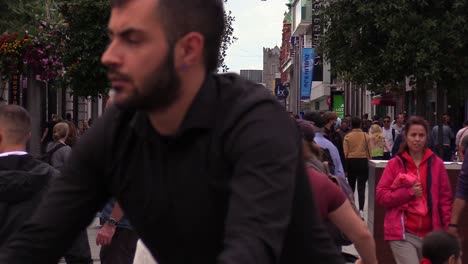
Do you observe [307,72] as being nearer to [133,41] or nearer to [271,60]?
[133,41]

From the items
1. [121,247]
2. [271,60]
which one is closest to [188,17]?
[121,247]

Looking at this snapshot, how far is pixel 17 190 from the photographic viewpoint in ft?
20.9

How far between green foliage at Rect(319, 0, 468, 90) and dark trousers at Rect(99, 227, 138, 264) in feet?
67.8

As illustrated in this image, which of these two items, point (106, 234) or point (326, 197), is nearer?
point (326, 197)

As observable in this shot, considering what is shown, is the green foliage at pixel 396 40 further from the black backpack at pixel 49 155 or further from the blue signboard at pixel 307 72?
the blue signboard at pixel 307 72

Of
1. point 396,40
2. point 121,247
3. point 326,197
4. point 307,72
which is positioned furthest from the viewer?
Answer: point 307,72

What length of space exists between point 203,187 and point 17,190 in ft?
13.8

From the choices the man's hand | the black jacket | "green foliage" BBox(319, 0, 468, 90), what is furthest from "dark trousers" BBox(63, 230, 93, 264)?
"green foliage" BBox(319, 0, 468, 90)

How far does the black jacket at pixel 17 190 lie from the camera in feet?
20.7

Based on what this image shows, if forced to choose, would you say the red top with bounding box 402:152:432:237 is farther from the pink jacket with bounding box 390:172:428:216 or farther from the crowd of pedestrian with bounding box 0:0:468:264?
the crowd of pedestrian with bounding box 0:0:468:264

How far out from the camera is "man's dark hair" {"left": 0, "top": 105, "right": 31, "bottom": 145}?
6398mm

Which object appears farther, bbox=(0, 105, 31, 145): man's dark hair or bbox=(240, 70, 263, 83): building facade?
bbox=(0, 105, 31, 145): man's dark hair

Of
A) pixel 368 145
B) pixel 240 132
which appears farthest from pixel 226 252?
pixel 368 145

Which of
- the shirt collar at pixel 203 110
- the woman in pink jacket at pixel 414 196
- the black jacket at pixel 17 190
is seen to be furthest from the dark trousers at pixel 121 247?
the shirt collar at pixel 203 110
